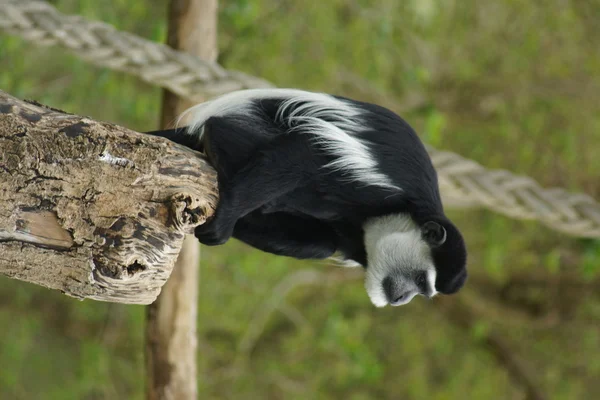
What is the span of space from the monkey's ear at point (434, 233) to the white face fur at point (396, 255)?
14 millimetres

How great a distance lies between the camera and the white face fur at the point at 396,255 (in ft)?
3.84

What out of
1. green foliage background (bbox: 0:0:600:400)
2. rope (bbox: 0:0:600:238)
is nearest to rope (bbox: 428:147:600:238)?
rope (bbox: 0:0:600:238)

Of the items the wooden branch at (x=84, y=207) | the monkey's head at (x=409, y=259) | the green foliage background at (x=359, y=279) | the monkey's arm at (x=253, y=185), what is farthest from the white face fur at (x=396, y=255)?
the green foliage background at (x=359, y=279)

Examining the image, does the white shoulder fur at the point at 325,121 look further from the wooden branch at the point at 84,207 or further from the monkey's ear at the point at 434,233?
the wooden branch at the point at 84,207

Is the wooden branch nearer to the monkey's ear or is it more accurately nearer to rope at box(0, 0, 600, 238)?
the monkey's ear

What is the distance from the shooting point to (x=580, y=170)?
341 cm

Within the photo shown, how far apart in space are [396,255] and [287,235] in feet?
0.67

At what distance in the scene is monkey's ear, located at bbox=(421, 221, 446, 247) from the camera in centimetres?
112

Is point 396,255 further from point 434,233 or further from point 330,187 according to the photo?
point 330,187

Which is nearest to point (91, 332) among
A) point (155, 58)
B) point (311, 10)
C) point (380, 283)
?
point (311, 10)

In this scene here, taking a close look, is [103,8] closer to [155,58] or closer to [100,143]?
[155,58]

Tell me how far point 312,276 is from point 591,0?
1974 mm

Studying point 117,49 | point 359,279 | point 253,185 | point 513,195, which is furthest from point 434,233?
point 359,279

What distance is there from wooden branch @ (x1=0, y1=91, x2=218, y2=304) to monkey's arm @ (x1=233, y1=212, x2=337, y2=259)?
0.81ft
